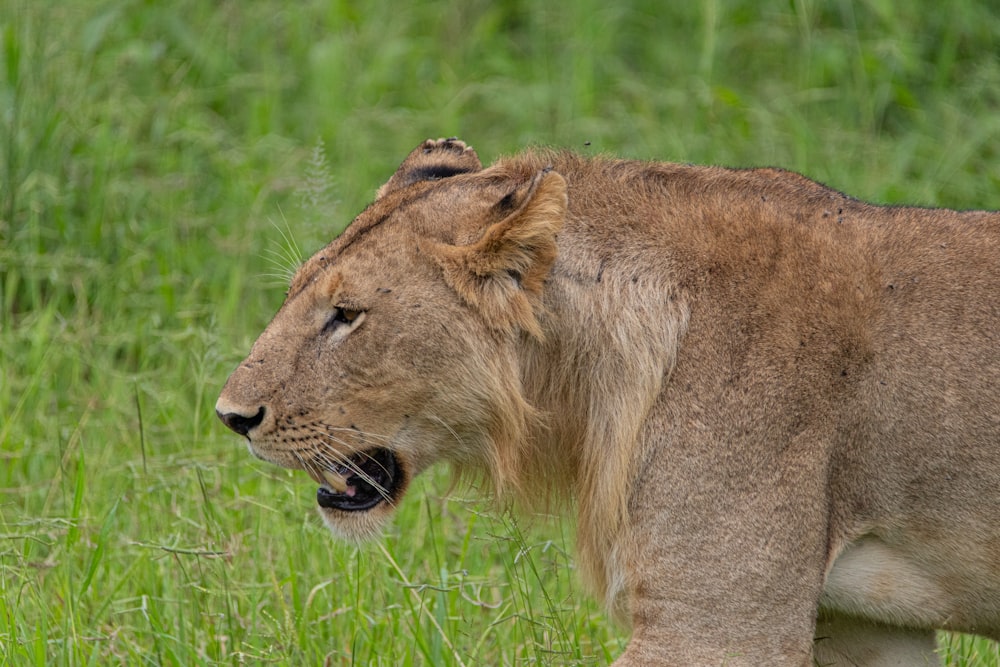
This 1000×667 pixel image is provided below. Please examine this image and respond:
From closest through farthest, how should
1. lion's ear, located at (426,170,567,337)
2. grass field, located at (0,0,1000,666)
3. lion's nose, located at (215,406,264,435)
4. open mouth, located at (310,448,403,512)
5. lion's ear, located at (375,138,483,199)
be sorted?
lion's ear, located at (426,170,567,337) < lion's nose, located at (215,406,264,435) < open mouth, located at (310,448,403,512) < lion's ear, located at (375,138,483,199) < grass field, located at (0,0,1000,666)

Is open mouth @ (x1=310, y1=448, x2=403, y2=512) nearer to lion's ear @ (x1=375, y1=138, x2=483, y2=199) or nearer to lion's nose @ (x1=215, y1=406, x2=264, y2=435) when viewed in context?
lion's nose @ (x1=215, y1=406, x2=264, y2=435)

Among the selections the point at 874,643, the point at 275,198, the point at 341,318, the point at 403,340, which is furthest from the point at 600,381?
the point at 275,198

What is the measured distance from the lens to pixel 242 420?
3.72 meters

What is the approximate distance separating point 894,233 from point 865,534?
75 cm

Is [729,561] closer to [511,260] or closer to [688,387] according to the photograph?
[688,387]

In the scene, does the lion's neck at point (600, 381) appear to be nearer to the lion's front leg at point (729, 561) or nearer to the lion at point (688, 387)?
the lion at point (688, 387)

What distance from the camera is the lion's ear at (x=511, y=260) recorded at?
3.61 meters

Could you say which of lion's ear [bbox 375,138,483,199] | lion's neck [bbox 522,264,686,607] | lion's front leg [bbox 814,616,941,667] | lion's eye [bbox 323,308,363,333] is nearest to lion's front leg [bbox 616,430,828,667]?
lion's neck [bbox 522,264,686,607]

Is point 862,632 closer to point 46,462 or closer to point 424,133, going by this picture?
point 46,462

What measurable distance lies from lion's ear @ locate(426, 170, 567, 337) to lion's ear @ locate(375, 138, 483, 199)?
1.36 ft

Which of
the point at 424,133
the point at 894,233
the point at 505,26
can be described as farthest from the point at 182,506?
the point at 505,26

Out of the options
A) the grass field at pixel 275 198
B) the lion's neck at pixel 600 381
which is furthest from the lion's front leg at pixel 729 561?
the grass field at pixel 275 198

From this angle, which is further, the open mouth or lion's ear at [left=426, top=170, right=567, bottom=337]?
the open mouth

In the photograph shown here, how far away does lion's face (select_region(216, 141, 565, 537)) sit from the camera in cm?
368
